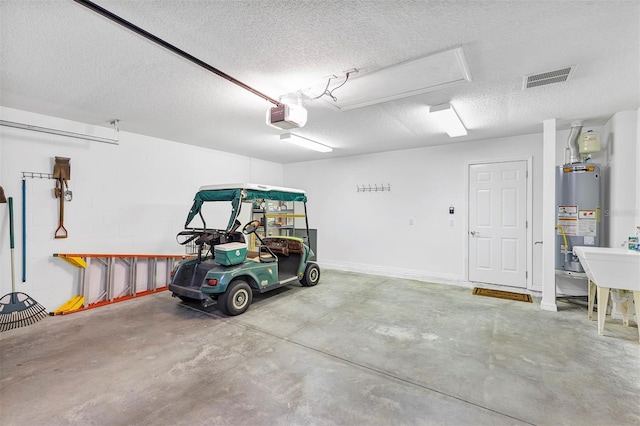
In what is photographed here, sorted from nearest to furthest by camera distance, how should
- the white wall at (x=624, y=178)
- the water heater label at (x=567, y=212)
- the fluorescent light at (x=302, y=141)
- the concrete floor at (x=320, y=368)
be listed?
1. the concrete floor at (x=320, y=368)
2. the white wall at (x=624, y=178)
3. the water heater label at (x=567, y=212)
4. the fluorescent light at (x=302, y=141)

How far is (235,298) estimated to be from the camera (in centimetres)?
367

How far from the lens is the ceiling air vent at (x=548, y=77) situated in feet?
8.24

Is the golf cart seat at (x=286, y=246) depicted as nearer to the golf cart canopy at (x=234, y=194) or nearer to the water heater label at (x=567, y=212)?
the golf cart canopy at (x=234, y=194)

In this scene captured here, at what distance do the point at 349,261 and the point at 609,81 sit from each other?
16.6 feet

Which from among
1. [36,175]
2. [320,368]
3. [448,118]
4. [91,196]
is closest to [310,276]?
[320,368]

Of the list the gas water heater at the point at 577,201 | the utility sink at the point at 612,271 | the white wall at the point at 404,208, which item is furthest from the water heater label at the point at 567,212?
the utility sink at the point at 612,271

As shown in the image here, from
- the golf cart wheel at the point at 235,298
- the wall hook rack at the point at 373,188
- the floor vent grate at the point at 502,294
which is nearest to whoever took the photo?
the golf cart wheel at the point at 235,298

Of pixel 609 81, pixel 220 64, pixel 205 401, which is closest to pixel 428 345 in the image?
pixel 205 401

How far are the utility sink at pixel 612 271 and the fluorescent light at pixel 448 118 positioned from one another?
6.85ft

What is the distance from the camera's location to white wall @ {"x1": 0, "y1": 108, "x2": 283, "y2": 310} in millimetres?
3480

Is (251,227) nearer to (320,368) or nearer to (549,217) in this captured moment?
(320,368)

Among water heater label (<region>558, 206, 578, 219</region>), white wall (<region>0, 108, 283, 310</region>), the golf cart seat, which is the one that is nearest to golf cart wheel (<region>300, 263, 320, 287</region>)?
the golf cart seat

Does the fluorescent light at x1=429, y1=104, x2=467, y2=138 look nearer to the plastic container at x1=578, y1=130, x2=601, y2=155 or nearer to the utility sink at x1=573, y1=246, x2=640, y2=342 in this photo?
the plastic container at x1=578, y1=130, x2=601, y2=155

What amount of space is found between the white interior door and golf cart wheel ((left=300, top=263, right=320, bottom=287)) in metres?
2.90
